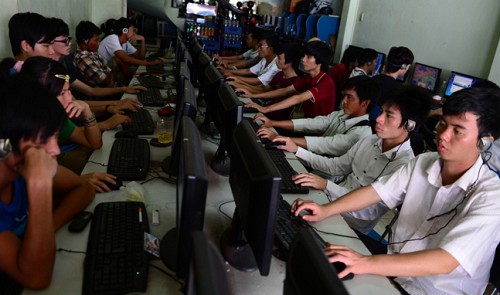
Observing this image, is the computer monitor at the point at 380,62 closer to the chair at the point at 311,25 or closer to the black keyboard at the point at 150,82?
the chair at the point at 311,25

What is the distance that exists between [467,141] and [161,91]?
2.47 m

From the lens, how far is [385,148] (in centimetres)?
177

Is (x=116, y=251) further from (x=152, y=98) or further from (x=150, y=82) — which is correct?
(x=150, y=82)

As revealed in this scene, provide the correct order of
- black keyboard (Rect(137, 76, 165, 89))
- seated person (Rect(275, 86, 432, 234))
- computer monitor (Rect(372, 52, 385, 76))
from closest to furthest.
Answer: seated person (Rect(275, 86, 432, 234)), black keyboard (Rect(137, 76, 165, 89)), computer monitor (Rect(372, 52, 385, 76))

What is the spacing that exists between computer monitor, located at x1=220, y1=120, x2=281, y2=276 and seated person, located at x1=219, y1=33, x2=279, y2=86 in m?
2.76

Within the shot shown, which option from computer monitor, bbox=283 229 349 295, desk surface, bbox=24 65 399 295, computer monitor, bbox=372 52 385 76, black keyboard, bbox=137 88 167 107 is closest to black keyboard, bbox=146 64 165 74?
black keyboard, bbox=137 88 167 107

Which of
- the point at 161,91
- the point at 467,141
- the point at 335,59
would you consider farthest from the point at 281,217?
the point at 335,59

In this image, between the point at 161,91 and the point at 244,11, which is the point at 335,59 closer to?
the point at 244,11

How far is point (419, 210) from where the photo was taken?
4.51 ft

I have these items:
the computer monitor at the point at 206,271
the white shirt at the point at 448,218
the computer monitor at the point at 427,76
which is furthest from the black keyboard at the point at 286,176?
the computer monitor at the point at 427,76

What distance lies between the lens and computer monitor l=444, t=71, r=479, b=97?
3466 mm

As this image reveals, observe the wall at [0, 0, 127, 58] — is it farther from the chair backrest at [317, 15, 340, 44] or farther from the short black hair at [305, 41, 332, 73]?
the chair backrest at [317, 15, 340, 44]

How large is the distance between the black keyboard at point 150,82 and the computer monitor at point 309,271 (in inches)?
112

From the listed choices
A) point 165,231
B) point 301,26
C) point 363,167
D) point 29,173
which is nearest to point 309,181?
point 363,167
